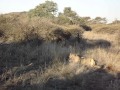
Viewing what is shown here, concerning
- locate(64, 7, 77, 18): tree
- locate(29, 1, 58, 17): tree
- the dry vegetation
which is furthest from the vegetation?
locate(64, 7, 77, 18): tree

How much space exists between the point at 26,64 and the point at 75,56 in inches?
77.8

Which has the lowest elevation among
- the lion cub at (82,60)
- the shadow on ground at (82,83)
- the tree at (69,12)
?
the shadow on ground at (82,83)

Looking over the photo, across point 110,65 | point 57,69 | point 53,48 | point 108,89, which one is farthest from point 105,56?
point 108,89

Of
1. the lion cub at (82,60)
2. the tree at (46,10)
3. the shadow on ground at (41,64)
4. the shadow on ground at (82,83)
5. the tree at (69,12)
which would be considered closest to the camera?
the shadow on ground at (82,83)

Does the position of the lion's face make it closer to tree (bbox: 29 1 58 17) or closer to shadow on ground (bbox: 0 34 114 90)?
shadow on ground (bbox: 0 34 114 90)

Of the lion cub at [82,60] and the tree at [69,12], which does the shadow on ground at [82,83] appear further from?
the tree at [69,12]

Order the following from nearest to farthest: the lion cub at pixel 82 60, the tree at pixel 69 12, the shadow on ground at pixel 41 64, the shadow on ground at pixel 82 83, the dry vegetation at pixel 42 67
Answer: the shadow on ground at pixel 82 83, the dry vegetation at pixel 42 67, the shadow on ground at pixel 41 64, the lion cub at pixel 82 60, the tree at pixel 69 12

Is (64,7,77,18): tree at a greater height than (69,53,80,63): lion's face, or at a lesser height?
greater

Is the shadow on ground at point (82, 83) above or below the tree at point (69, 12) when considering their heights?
below

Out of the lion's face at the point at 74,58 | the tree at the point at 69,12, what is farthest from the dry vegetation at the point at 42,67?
the tree at the point at 69,12

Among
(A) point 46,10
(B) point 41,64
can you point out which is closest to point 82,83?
(B) point 41,64

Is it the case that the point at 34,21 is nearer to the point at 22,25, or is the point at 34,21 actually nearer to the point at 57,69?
the point at 22,25

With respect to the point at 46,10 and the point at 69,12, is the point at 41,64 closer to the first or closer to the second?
the point at 46,10

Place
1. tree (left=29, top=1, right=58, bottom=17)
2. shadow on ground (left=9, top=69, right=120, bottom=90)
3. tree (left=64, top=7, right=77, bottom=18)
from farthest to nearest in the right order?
tree (left=64, top=7, right=77, bottom=18) → tree (left=29, top=1, right=58, bottom=17) → shadow on ground (left=9, top=69, right=120, bottom=90)
